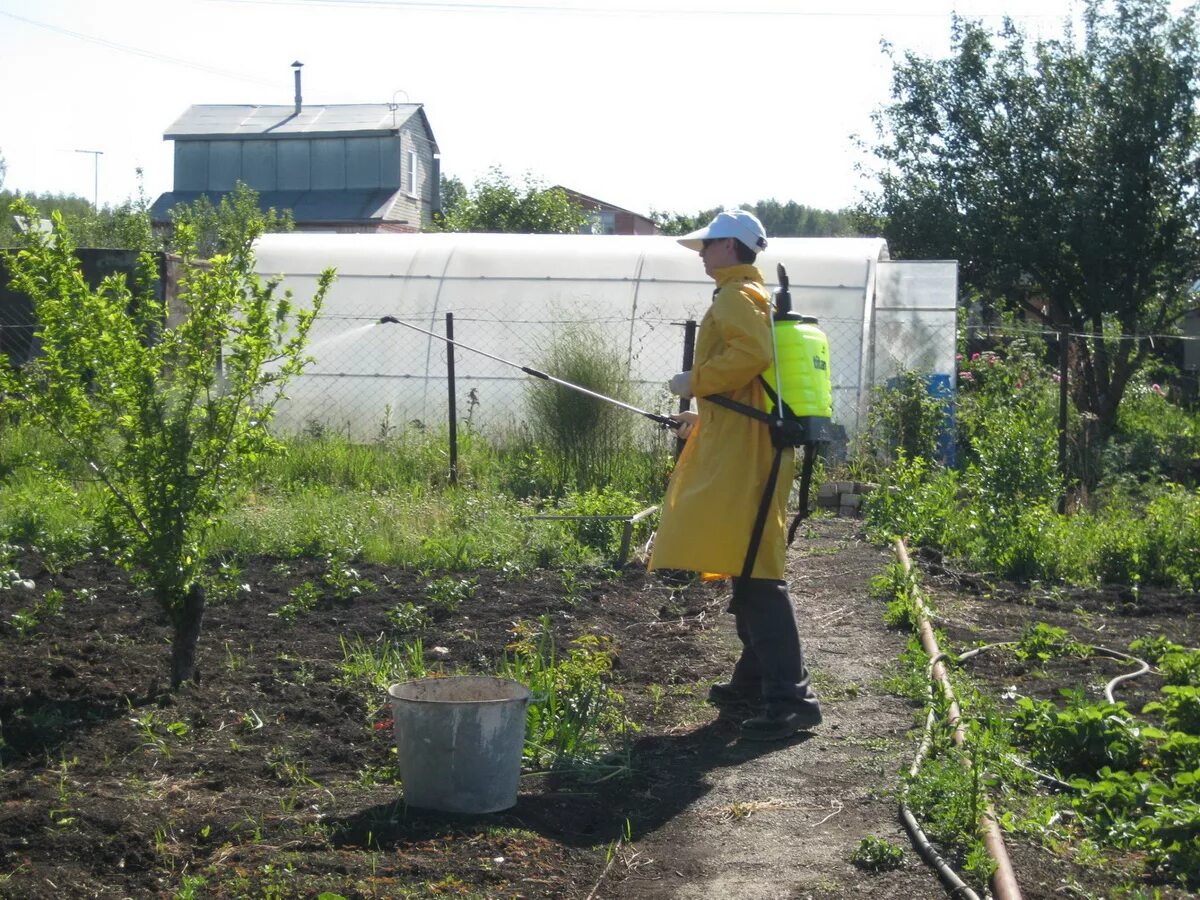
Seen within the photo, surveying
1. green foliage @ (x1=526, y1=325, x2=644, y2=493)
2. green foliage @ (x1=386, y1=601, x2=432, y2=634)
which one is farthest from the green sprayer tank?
green foliage @ (x1=526, y1=325, x2=644, y2=493)

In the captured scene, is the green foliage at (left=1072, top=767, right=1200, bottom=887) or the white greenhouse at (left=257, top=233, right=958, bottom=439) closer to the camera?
the green foliage at (left=1072, top=767, right=1200, bottom=887)

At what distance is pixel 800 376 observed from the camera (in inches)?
203

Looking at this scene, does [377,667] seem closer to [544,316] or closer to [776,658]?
[776,658]

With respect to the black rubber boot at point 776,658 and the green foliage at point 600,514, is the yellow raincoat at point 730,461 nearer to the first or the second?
the black rubber boot at point 776,658

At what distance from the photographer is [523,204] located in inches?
1092

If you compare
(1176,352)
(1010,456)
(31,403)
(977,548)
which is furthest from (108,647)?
(1176,352)

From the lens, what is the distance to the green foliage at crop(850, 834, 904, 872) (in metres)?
3.87

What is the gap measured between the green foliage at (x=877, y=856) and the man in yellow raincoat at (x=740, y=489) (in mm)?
1194

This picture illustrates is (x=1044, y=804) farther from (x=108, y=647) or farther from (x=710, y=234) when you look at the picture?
(x=108, y=647)

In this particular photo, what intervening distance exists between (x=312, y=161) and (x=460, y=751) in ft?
142

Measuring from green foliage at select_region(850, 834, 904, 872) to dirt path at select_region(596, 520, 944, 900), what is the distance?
0.03 meters

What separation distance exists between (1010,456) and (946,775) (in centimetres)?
599

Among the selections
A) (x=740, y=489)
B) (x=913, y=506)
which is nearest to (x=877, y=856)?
(x=740, y=489)

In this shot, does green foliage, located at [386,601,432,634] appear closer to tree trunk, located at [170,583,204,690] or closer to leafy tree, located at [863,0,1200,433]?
tree trunk, located at [170,583,204,690]
